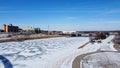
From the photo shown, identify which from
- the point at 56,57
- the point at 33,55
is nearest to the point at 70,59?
the point at 56,57

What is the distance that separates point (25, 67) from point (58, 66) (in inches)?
88.4

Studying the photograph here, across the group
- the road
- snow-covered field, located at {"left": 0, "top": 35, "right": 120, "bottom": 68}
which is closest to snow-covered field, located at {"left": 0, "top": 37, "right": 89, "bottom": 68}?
snow-covered field, located at {"left": 0, "top": 35, "right": 120, "bottom": 68}

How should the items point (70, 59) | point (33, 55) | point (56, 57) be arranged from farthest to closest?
point (33, 55), point (56, 57), point (70, 59)

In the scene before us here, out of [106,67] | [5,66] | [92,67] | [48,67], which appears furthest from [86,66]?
[5,66]

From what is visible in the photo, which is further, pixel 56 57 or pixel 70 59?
pixel 56 57

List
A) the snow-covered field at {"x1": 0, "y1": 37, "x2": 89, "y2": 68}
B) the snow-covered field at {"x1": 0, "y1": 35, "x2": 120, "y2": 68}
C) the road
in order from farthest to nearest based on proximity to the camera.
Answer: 1. the snow-covered field at {"x1": 0, "y1": 37, "x2": 89, "y2": 68}
2. the snow-covered field at {"x1": 0, "y1": 35, "x2": 120, "y2": 68}
3. the road

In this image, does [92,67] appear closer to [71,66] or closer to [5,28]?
[71,66]

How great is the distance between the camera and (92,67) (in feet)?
40.2

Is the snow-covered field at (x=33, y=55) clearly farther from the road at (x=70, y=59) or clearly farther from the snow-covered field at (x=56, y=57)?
the road at (x=70, y=59)

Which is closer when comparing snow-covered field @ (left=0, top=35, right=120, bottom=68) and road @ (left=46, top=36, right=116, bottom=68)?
road @ (left=46, top=36, right=116, bottom=68)

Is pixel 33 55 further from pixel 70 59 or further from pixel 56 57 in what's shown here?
pixel 70 59

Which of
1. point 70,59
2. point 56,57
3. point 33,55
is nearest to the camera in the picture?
point 70,59

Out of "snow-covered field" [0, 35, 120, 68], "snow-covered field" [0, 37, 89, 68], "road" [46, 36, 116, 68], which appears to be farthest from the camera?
"snow-covered field" [0, 37, 89, 68]

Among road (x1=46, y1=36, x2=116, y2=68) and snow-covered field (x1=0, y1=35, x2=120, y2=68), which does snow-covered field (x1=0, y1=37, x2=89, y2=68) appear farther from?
road (x1=46, y1=36, x2=116, y2=68)
